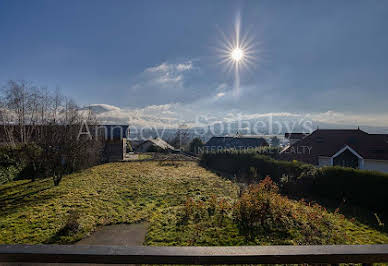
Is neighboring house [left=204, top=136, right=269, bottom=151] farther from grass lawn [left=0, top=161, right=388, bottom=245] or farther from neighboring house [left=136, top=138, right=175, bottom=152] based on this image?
grass lawn [left=0, top=161, right=388, bottom=245]

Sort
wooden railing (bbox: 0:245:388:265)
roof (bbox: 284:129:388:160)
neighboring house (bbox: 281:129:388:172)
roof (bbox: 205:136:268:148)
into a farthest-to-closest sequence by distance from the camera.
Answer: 1. roof (bbox: 205:136:268:148)
2. roof (bbox: 284:129:388:160)
3. neighboring house (bbox: 281:129:388:172)
4. wooden railing (bbox: 0:245:388:265)

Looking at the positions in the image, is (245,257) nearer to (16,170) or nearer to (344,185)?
(344,185)

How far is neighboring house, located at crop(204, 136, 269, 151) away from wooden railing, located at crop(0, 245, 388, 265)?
30.2 meters

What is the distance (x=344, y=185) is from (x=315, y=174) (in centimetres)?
123

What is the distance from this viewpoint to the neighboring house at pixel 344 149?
537 inches

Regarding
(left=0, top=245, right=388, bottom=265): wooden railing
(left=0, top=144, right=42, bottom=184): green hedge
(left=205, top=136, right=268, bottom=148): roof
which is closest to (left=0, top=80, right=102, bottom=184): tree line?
(left=0, top=144, right=42, bottom=184): green hedge

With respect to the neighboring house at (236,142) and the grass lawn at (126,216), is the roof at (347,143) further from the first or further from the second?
the neighboring house at (236,142)

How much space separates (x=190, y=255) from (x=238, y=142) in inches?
1414

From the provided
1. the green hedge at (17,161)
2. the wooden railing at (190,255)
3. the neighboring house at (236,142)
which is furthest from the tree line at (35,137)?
the neighboring house at (236,142)

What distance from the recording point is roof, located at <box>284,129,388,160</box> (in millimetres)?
13820

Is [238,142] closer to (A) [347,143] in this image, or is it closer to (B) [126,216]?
(A) [347,143]

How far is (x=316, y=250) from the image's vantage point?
115 centimetres

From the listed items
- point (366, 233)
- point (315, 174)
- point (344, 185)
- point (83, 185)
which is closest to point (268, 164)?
point (315, 174)

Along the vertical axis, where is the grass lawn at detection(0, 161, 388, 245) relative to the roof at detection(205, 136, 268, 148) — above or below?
below
